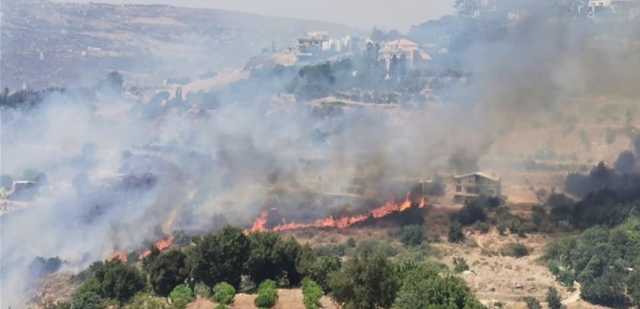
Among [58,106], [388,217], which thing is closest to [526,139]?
[388,217]

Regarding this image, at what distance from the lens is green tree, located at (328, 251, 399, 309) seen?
86.2 feet

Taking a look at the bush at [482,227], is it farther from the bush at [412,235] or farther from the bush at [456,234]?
the bush at [412,235]

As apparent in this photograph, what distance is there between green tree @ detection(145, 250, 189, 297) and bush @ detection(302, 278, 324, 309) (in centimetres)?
515

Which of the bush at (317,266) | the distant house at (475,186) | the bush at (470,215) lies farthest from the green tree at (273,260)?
the distant house at (475,186)

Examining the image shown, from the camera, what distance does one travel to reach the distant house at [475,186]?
54.7 metres

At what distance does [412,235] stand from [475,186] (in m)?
9.03

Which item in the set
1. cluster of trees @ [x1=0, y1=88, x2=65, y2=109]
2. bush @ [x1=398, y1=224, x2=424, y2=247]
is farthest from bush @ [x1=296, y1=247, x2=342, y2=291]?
cluster of trees @ [x1=0, y1=88, x2=65, y2=109]

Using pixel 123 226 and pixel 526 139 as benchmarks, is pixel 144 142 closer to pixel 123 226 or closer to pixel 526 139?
pixel 123 226

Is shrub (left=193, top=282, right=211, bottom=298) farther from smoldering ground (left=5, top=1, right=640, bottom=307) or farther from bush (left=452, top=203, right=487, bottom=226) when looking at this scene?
bush (left=452, top=203, right=487, bottom=226)

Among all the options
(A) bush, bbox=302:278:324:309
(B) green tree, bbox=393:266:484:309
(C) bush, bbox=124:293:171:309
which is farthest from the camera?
(A) bush, bbox=302:278:324:309

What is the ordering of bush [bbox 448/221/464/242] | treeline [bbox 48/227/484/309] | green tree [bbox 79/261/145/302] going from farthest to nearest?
bush [bbox 448/221/464/242], green tree [bbox 79/261/145/302], treeline [bbox 48/227/484/309]

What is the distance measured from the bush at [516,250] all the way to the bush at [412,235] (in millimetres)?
4672

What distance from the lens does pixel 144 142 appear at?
2773 inches

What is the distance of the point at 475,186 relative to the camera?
2162 inches
